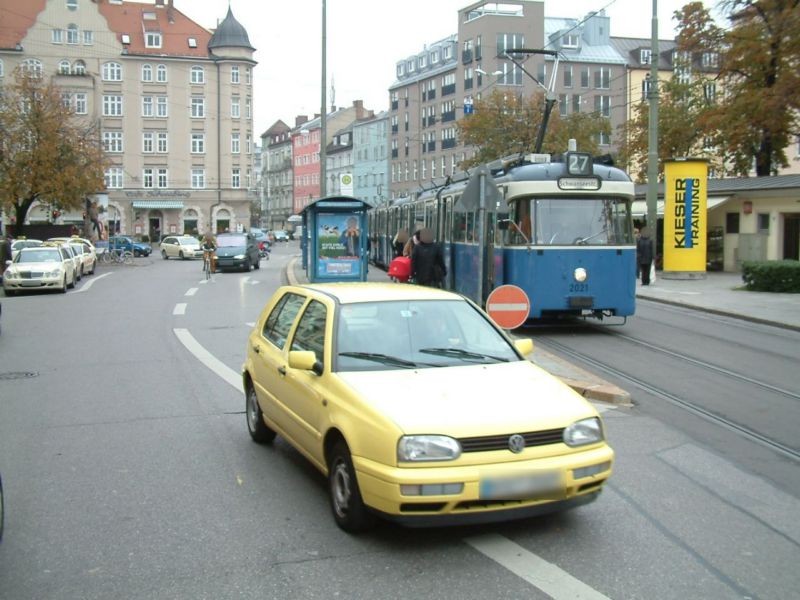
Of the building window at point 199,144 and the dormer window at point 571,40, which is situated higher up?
the dormer window at point 571,40

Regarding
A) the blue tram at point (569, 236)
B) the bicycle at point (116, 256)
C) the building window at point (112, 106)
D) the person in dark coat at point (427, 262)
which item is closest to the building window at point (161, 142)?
the building window at point (112, 106)

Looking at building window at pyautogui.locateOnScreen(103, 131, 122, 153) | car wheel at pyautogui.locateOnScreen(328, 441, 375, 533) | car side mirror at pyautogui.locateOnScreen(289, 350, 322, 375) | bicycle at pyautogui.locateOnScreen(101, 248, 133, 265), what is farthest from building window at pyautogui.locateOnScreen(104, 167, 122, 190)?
car wheel at pyautogui.locateOnScreen(328, 441, 375, 533)

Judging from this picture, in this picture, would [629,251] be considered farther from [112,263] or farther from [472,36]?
[472,36]

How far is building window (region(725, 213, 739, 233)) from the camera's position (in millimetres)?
33719

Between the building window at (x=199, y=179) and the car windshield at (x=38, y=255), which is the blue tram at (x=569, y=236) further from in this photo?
the building window at (x=199, y=179)

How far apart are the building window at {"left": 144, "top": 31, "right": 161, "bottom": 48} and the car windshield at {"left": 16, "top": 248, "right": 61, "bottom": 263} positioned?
191 feet

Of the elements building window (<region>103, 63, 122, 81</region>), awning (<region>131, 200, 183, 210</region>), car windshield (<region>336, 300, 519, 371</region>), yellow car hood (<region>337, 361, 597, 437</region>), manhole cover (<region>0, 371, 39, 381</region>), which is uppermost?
building window (<region>103, 63, 122, 81</region>)

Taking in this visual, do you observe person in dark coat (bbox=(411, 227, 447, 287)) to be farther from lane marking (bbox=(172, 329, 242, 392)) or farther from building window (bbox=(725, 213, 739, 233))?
building window (bbox=(725, 213, 739, 233))

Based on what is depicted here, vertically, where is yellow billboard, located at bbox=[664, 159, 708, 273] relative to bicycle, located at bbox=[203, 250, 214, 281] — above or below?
above

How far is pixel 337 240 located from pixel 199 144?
6133cm

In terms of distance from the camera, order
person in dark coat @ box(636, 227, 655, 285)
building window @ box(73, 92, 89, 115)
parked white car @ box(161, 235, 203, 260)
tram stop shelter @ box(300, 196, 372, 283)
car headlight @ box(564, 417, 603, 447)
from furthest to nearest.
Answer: building window @ box(73, 92, 89, 115)
parked white car @ box(161, 235, 203, 260)
person in dark coat @ box(636, 227, 655, 285)
tram stop shelter @ box(300, 196, 372, 283)
car headlight @ box(564, 417, 603, 447)

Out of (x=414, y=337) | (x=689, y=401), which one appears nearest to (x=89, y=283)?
(x=689, y=401)

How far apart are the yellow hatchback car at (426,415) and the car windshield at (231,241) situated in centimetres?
3284

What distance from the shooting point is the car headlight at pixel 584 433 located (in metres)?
5.14
